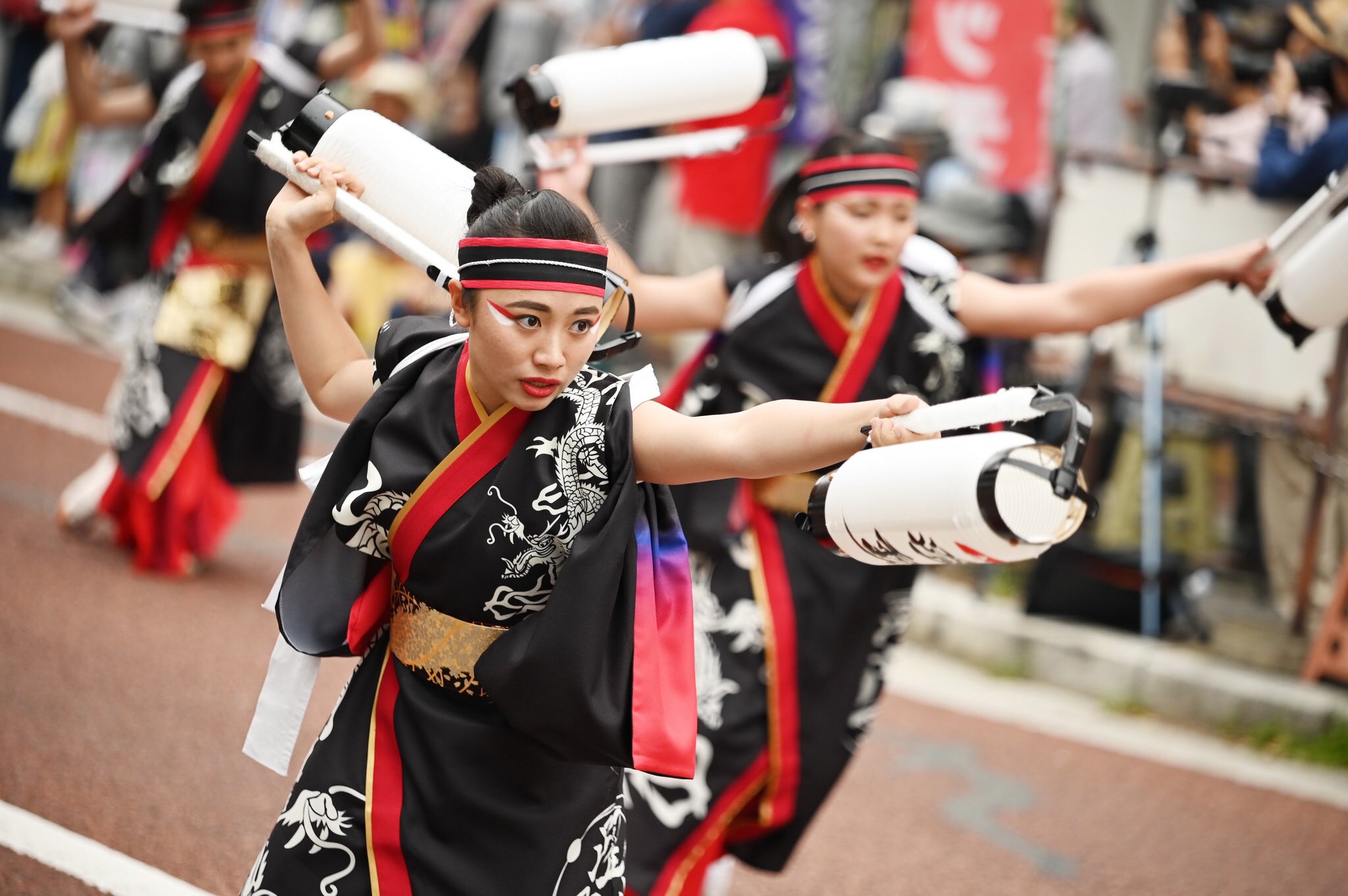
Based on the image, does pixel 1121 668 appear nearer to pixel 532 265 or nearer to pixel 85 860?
pixel 85 860

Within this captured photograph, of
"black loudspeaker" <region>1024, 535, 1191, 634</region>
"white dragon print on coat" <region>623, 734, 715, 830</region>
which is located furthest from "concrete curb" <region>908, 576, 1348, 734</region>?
"white dragon print on coat" <region>623, 734, 715, 830</region>

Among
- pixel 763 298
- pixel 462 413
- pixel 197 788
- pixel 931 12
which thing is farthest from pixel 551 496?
pixel 931 12

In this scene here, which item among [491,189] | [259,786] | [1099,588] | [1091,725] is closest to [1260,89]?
[1099,588]

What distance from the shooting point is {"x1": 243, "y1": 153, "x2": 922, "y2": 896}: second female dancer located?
2496 mm

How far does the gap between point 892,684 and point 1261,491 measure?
5.91ft

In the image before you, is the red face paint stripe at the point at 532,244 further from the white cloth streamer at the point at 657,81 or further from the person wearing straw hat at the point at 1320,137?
the person wearing straw hat at the point at 1320,137

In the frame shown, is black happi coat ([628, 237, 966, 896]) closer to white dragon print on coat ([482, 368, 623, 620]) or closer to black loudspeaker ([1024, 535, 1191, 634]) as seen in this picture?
white dragon print on coat ([482, 368, 623, 620])

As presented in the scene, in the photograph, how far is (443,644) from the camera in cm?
264

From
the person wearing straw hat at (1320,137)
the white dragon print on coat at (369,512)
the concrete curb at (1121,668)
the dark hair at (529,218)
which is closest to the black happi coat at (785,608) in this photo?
the white dragon print on coat at (369,512)

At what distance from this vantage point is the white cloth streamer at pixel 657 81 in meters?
3.82

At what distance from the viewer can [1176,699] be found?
19.0 ft

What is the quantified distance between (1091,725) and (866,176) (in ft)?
8.82

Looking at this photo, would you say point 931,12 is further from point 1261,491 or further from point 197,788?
point 197,788

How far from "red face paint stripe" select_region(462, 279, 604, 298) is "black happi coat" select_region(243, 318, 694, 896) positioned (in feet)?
0.65
